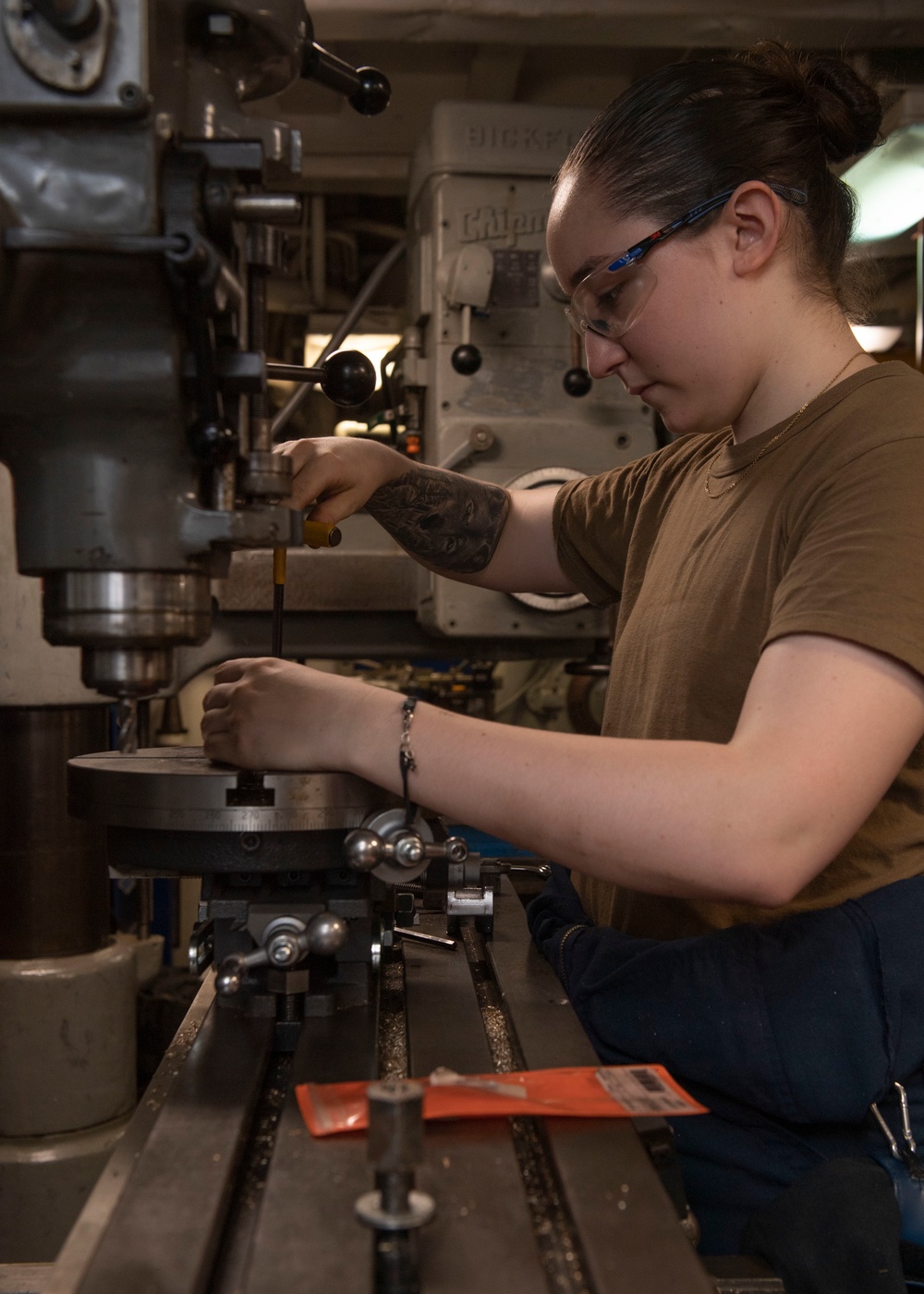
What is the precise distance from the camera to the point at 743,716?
914mm

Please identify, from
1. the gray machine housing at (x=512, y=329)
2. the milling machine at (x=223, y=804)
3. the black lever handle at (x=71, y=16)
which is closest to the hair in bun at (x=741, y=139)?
the milling machine at (x=223, y=804)

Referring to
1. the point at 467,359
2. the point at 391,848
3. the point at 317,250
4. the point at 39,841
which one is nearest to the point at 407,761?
the point at 391,848

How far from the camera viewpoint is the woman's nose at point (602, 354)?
1.22 metres

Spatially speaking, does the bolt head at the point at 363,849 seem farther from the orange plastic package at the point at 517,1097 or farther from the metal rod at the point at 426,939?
the metal rod at the point at 426,939

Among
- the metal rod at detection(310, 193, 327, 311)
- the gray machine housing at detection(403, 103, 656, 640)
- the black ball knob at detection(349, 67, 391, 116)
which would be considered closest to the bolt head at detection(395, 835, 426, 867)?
the black ball knob at detection(349, 67, 391, 116)

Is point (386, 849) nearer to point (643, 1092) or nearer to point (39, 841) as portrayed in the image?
point (643, 1092)

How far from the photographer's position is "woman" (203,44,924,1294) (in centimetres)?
86

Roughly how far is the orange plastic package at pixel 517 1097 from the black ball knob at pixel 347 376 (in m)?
0.60

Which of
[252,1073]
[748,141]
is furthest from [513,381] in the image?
[252,1073]

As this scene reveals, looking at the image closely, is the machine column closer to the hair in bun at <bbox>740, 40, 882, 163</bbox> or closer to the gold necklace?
the gold necklace

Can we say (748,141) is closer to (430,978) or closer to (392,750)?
(392,750)

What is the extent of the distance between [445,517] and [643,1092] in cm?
96

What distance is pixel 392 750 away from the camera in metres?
0.94

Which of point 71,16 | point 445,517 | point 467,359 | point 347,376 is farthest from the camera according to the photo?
point 467,359
